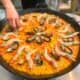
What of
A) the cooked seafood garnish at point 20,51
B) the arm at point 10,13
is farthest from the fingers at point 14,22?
the cooked seafood garnish at point 20,51

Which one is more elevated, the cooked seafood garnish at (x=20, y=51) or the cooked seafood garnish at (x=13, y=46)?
the cooked seafood garnish at (x=13, y=46)

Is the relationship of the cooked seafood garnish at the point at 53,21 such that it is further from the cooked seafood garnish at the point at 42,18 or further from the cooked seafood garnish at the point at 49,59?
the cooked seafood garnish at the point at 49,59

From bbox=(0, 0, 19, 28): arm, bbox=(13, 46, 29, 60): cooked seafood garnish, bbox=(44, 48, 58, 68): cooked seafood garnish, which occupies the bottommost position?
bbox=(44, 48, 58, 68): cooked seafood garnish

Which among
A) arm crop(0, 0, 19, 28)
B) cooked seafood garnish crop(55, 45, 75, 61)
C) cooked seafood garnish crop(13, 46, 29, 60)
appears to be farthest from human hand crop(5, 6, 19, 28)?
cooked seafood garnish crop(55, 45, 75, 61)

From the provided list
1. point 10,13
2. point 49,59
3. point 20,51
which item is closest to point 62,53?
point 49,59

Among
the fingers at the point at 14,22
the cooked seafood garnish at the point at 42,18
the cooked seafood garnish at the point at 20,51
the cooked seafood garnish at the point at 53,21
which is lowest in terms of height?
the cooked seafood garnish at the point at 20,51

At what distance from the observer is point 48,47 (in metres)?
0.98

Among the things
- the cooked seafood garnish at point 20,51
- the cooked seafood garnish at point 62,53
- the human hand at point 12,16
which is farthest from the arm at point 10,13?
the cooked seafood garnish at point 62,53

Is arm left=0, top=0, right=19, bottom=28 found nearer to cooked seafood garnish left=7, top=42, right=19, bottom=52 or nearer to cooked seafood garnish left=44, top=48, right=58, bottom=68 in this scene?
cooked seafood garnish left=7, top=42, right=19, bottom=52

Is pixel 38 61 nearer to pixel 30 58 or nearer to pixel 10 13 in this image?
pixel 30 58

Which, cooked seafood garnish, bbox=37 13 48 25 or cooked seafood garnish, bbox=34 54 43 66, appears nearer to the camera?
cooked seafood garnish, bbox=34 54 43 66

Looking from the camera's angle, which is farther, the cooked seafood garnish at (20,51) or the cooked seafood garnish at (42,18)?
the cooked seafood garnish at (42,18)

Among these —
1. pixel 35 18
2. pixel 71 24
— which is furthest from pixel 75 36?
pixel 35 18

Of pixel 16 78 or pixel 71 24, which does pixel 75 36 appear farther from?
pixel 16 78
